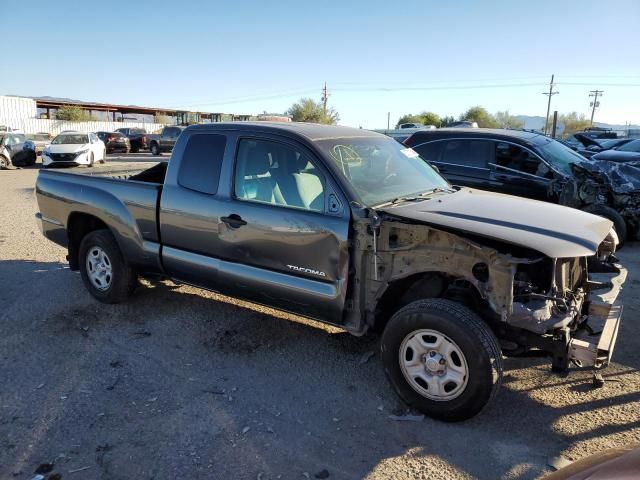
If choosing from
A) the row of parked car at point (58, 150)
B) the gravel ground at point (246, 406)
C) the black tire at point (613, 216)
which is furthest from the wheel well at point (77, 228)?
the row of parked car at point (58, 150)

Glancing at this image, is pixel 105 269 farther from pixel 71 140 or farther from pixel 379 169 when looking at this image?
pixel 71 140

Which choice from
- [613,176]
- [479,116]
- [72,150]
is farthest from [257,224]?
[479,116]

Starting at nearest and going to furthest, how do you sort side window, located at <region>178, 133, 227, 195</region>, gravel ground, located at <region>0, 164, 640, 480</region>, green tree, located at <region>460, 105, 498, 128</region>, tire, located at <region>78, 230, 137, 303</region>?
1. gravel ground, located at <region>0, 164, 640, 480</region>
2. side window, located at <region>178, 133, 227, 195</region>
3. tire, located at <region>78, 230, 137, 303</region>
4. green tree, located at <region>460, 105, 498, 128</region>

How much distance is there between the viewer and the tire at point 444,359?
10.1 ft

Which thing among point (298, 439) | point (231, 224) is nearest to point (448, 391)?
point (298, 439)

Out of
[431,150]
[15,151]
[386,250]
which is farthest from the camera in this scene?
[15,151]

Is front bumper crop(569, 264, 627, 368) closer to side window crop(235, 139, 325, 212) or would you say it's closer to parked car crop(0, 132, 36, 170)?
side window crop(235, 139, 325, 212)

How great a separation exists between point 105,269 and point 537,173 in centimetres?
617

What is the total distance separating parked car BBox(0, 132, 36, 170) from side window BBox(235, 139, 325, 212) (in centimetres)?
2088

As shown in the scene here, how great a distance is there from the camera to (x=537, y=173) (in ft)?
25.3

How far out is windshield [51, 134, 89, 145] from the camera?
68.4 ft

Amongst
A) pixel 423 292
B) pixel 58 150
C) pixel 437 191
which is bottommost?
pixel 423 292

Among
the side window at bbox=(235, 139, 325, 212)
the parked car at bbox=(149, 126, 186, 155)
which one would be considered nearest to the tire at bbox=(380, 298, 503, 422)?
the side window at bbox=(235, 139, 325, 212)

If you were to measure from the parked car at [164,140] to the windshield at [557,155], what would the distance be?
24.7 meters
